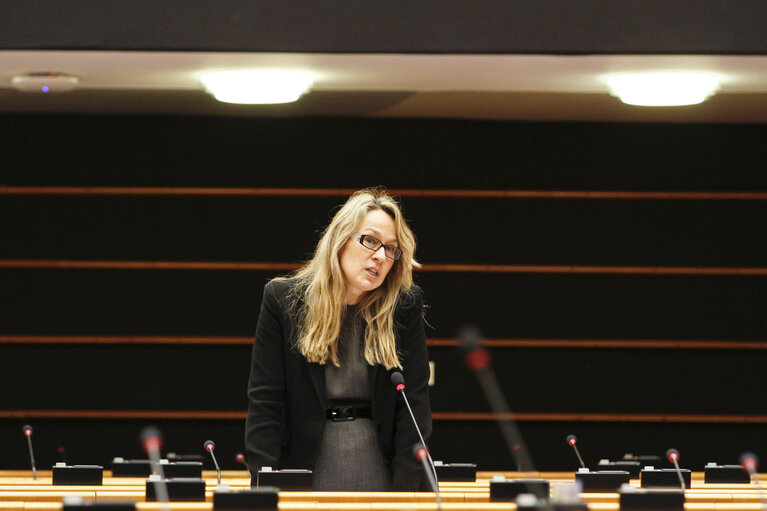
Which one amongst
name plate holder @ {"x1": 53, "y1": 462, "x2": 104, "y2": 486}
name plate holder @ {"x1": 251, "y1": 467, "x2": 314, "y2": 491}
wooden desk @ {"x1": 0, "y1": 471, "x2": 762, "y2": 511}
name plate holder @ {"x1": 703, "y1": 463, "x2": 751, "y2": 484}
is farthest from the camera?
name plate holder @ {"x1": 703, "y1": 463, "x2": 751, "y2": 484}

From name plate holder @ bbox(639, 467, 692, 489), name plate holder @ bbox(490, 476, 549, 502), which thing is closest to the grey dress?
name plate holder @ bbox(490, 476, 549, 502)

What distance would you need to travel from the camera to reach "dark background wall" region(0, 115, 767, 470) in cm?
685

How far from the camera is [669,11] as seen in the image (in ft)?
14.4

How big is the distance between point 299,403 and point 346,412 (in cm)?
12

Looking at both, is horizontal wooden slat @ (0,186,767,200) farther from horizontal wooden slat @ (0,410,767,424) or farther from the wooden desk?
the wooden desk

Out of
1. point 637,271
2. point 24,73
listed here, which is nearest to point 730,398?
point 637,271

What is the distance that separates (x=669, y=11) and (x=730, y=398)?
3.29 metres

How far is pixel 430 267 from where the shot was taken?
22.8 feet

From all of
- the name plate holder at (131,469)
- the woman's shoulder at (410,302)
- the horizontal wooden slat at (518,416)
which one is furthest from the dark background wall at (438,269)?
the woman's shoulder at (410,302)

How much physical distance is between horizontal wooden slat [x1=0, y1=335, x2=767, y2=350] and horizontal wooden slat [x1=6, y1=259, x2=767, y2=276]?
42 centimetres

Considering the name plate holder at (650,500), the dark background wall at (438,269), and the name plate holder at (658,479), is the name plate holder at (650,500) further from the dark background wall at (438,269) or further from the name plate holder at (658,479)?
the dark background wall at (438,269)

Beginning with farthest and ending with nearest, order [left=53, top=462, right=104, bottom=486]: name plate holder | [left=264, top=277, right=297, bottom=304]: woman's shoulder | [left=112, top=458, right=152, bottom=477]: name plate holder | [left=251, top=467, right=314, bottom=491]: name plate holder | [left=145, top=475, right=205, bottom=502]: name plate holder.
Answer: [left=112, top=458, right=152, bottom=477]: name plate holder
[left=53, top=462, right=104, bottom=486]: name plate holder
[left=264, top=277, right=297, bottom=304]: woman's shoulder
[left=251, top=467, right=314, bottom=491]: name plate holder
[left=145, top=475, right=205, bottom=502]: name plate holder

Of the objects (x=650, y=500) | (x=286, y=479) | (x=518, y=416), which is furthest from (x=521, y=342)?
(x=650, y=500)

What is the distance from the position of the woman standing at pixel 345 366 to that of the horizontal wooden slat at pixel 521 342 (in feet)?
12.8
